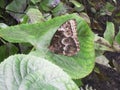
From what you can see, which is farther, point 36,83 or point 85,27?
point 85,27

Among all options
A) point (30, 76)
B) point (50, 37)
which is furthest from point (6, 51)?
point (30, 76)

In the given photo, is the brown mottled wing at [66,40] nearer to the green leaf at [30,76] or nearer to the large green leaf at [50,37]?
the large green leaf at [50,37]

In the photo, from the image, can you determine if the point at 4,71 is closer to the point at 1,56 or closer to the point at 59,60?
the point at 59,60

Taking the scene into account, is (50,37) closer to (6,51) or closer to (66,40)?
(66,40)

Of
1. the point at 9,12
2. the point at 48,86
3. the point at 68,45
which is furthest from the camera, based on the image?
the point at 9,12

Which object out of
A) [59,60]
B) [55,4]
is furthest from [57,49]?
[55,4]

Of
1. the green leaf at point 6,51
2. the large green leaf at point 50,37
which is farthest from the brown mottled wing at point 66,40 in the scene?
the green leaf at point 6,51
